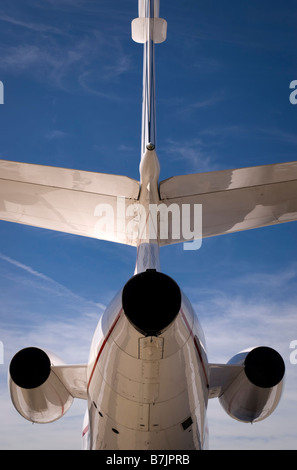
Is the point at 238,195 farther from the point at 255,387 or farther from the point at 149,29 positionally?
the point at 149,29

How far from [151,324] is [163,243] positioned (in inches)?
104

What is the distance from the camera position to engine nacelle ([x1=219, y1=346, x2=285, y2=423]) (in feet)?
17.9

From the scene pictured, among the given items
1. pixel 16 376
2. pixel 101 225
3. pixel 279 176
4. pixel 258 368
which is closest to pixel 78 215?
pixel 101 225

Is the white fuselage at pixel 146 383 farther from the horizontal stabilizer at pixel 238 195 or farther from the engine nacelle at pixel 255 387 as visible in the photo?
the horizontal stabilizer at pixel 238 195

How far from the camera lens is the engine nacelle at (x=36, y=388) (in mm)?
5316

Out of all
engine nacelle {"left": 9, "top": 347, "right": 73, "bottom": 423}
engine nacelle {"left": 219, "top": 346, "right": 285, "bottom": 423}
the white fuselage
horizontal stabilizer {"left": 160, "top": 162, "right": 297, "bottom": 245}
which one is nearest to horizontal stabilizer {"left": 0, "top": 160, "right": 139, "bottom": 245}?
horizontal stabilizer {"left": 160, "top": 162, "right": 297, "bottom": 245}

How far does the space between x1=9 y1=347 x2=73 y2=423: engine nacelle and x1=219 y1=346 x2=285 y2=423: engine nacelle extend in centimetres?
227

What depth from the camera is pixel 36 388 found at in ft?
18.7

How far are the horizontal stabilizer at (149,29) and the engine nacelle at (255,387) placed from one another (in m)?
5.04

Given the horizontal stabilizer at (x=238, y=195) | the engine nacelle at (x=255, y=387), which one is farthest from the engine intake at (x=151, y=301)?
the engine nacelle at (x=255, y=387)

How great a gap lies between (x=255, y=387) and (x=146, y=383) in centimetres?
244
